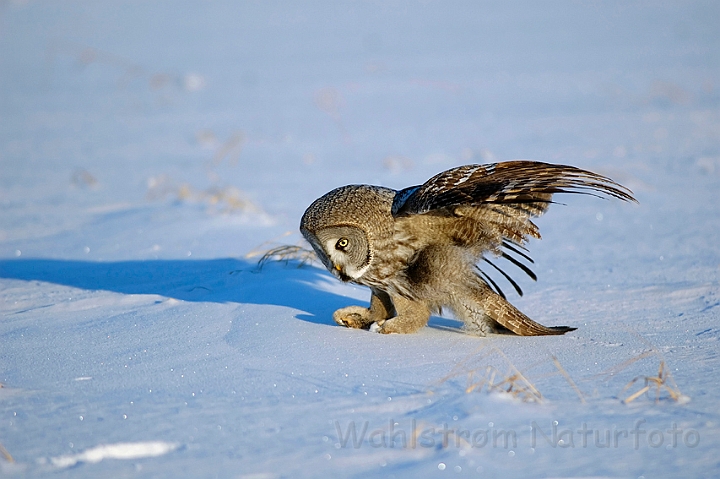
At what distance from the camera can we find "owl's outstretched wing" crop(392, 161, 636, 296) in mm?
3600

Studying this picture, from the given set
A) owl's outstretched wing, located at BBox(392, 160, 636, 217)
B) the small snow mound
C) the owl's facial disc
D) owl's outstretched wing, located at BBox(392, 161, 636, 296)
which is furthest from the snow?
owl's outstretched wing, located at BBox(392, 160, 636, 217)

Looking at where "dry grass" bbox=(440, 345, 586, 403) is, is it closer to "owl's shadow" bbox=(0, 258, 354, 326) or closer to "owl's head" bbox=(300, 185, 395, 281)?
"owl's head" bbox=(300, 185, 395, 281)

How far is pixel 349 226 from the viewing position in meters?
3.84

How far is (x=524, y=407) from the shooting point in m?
2.71

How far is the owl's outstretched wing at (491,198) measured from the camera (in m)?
3.60

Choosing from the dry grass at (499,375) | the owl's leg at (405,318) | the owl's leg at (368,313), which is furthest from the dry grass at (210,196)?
the dry grass at (499,375)

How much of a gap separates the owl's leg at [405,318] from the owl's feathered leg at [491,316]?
16 centimetres

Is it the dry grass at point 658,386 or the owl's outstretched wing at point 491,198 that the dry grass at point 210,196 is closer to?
the owl's outstretched wing at point 491,198

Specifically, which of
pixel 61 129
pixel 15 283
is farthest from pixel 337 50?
pixel 15 283

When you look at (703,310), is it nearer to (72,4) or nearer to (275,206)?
(275,206)

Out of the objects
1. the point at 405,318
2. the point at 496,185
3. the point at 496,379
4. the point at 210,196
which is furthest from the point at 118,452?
the point at 210,196

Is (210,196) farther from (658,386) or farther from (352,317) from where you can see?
(658,386)

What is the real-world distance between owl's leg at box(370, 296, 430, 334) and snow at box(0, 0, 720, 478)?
64mm

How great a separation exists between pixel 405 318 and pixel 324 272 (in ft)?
3.91
